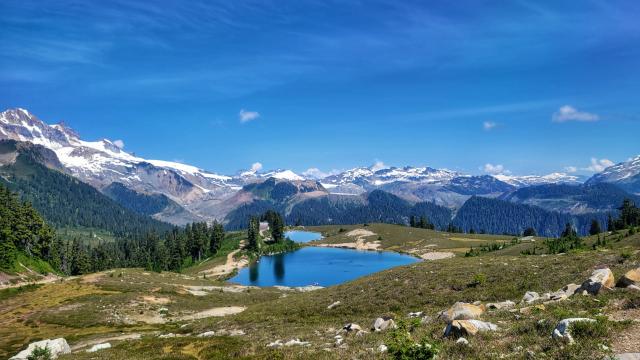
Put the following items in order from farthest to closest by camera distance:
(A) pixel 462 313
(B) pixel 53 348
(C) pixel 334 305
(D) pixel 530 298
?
(C) pixel 334 305, (B) pixel 53 348, (D) pixel 530 298, (A) pixel 462 313

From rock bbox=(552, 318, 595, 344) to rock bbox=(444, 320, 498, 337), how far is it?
3.90 metres

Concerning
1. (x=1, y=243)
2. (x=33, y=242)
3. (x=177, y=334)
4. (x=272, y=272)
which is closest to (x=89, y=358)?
(x=177, y=334)

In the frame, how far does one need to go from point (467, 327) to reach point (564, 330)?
16.1 feet

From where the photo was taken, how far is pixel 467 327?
23969 millimetres

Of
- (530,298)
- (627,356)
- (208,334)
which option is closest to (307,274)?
(208,334)

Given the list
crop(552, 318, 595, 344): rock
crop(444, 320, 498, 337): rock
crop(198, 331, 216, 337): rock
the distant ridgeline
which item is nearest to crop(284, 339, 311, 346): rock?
crop(444, 320, 498, 337): rock

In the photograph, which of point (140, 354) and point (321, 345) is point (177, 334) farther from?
point (321, 345)

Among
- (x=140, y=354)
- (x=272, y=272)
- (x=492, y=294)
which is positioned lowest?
(x=272, y=272)

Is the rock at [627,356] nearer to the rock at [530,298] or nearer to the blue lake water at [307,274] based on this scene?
the rock at [530,298]

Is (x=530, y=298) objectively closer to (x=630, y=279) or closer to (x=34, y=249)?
(x=630, y=279)

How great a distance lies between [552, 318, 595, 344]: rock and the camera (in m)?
20.0

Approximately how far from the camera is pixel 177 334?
182 feet

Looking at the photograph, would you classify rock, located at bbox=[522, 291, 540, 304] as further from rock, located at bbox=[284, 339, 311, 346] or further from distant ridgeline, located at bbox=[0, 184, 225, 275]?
distant ridgeline, located at bbox=[0, 184, 225, 275]

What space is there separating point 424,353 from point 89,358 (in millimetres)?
32628
